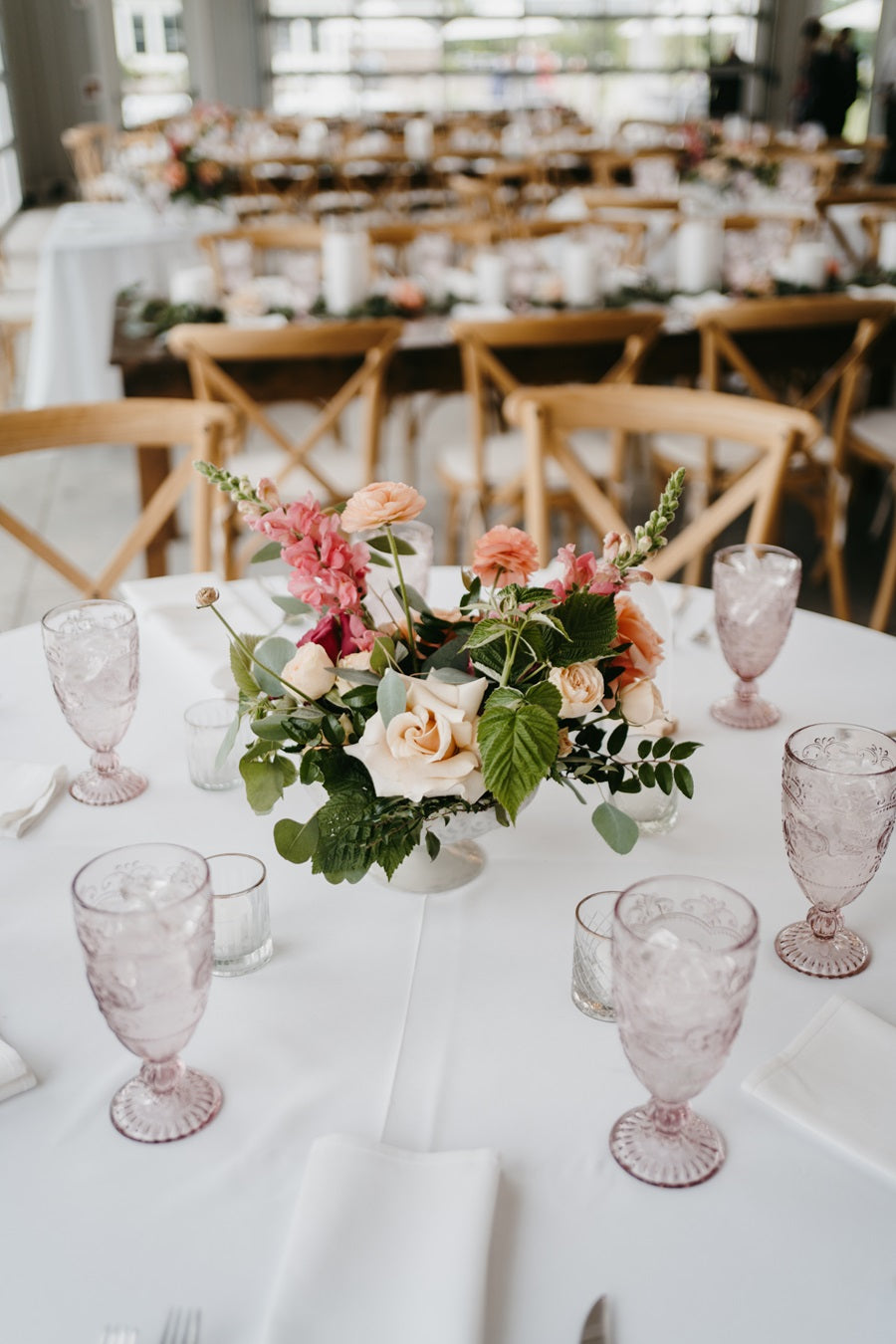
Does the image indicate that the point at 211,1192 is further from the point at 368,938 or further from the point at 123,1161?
the point at 368,938

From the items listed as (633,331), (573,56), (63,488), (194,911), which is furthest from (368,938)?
(573,56)

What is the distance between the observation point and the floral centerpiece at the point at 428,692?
83cm

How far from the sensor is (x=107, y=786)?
1156 millimetres

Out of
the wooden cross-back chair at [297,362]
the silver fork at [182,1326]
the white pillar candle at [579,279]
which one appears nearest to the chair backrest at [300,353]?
the wooden cross-back chair at [297,362]

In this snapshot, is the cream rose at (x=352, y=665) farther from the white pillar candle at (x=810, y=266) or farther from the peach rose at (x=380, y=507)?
the white pillar candle at (x=810, y=266)

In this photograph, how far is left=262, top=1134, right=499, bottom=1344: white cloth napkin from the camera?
0.64 metres

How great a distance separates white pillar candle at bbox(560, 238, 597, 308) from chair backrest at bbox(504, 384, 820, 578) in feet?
5.19

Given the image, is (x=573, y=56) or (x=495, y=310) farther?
(x=573, y=56)

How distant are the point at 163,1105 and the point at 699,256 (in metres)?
3.52

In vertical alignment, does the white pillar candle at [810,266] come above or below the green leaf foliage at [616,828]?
above

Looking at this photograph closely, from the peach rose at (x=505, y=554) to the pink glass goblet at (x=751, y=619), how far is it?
0.42 m

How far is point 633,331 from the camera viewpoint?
9.59 feet

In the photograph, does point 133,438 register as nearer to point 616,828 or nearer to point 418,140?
point 616,828

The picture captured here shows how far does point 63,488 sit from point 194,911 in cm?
401
